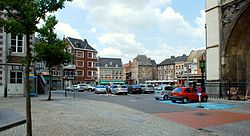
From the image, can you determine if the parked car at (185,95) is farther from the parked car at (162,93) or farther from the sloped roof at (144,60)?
the sloped roof at (144,60)

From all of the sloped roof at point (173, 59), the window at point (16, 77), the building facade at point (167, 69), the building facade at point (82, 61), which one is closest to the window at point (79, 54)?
the building facade at point (82, 61)

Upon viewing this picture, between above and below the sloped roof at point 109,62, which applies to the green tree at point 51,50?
below

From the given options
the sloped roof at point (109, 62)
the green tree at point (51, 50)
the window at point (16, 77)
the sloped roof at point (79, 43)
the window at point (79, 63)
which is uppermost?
the sloped roof at point (79, 43)

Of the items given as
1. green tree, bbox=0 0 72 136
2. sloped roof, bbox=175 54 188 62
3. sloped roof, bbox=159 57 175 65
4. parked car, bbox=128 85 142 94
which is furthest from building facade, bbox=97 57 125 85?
green tree, bbox=0 0 72 136

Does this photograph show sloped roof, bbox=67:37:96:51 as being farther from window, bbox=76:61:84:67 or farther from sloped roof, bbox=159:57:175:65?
sloped roof, bbox=159:57:175:65

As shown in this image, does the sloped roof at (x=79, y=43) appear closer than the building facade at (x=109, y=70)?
Yes

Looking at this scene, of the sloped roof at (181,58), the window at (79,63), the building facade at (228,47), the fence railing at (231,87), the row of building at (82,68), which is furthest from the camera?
the sloped roof at (181,58)

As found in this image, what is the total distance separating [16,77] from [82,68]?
48.5m

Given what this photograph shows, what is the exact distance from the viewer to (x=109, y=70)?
102m

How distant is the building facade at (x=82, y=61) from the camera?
247ft

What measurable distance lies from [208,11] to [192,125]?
1947 centimetres

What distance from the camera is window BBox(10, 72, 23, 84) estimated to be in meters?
28.0

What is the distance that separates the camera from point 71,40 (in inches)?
3068

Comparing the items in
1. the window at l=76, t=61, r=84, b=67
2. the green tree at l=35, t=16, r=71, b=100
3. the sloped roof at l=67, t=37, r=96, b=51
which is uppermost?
the sloped roof at l=67, t=37, r=96, b=51
